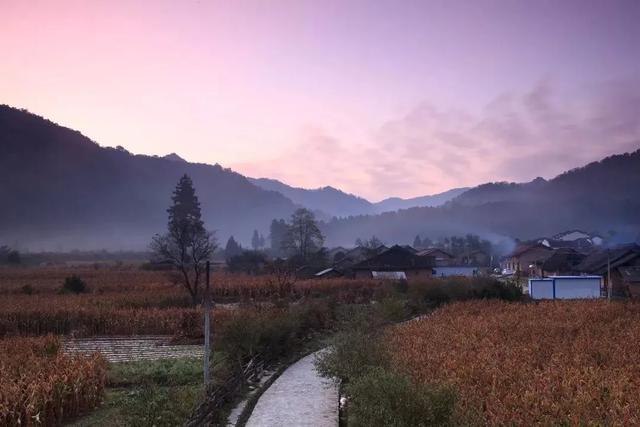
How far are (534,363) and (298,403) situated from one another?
22.2ft

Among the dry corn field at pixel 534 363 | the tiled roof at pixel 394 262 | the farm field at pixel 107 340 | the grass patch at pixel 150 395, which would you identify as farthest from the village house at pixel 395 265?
the grass patch at pixel 150 395

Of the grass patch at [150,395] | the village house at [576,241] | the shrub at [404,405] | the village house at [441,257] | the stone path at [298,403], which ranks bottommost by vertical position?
the stone path at [298,403]

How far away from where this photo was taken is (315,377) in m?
19.8

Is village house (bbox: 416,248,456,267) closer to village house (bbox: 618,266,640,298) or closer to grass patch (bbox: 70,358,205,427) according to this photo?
village house (bbox: 618,266,640,298)

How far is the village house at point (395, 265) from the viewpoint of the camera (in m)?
69.0

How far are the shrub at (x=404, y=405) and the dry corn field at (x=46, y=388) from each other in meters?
7.70

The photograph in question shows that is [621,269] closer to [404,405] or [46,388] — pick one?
[404,405]

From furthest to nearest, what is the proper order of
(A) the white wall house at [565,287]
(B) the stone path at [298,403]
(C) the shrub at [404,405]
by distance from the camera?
(A) the white wall house at [565,287]
(B) the stone path at [298,403]
(C) the shrub at [404,405]

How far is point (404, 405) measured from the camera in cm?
1030

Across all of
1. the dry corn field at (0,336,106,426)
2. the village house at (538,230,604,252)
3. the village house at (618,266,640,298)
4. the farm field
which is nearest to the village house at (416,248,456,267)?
the village house at (538,230,604,252)

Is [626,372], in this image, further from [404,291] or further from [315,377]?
[404,291]

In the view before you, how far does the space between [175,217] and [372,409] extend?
3838 inches

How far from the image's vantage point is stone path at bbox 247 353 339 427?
14414 millimetres

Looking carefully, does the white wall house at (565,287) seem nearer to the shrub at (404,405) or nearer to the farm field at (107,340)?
the farm field at (107,340)
